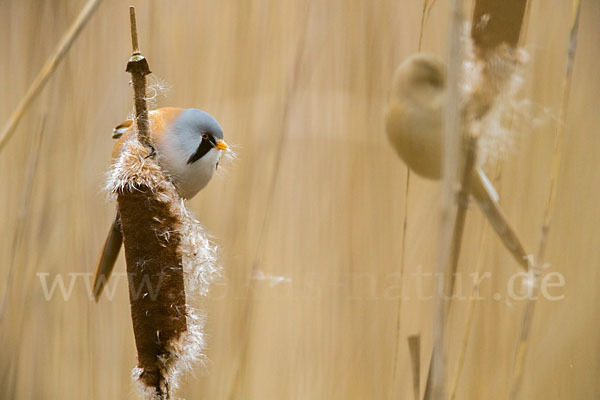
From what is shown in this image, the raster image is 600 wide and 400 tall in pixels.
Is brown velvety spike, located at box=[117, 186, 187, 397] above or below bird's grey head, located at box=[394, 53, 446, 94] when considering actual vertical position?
below

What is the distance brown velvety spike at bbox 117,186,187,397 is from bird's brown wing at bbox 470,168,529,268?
1.19 feet

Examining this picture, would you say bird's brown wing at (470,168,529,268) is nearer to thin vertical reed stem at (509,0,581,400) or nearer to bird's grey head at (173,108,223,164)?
thin vertical reed stem at (509,0,581,400)

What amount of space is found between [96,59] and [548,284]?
0.93 m

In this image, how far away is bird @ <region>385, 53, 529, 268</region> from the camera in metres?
0.63

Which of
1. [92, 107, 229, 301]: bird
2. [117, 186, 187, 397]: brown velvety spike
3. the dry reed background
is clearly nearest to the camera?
[117, 186, 187, 397]: brown velvety spike

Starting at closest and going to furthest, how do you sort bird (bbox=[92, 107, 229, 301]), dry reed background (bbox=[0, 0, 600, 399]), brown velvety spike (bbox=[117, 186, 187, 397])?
brown velvety spike (bbox=[117, 186, 187, 397]) → bird (bbox=[92, 107, 229, 301]) → dry reed background (bbox=[0, 0, 600, 399])

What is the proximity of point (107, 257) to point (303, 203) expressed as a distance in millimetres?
475

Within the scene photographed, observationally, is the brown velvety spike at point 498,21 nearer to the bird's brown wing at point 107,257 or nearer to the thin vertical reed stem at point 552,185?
the thin vertical reed stem at point 552,185

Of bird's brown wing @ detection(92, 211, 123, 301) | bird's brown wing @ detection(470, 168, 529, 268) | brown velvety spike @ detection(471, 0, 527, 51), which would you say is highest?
brown velvety spike @ detection(471, 0, 527, 51)

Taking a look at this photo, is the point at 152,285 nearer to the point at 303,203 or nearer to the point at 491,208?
the point at 491,208

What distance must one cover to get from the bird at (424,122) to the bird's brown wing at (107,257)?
35 centimetres

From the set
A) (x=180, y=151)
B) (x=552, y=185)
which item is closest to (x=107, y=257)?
(x=180, y=151)

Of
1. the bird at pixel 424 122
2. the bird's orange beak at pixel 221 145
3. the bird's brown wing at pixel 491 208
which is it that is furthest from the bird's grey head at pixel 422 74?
the bird's orange beak at pixel 221 145

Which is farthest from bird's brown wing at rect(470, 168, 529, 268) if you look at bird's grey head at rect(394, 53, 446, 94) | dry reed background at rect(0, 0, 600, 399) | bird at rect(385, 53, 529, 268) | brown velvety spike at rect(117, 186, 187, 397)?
brown velvety spike at rect(117, 186, 187, 397)
